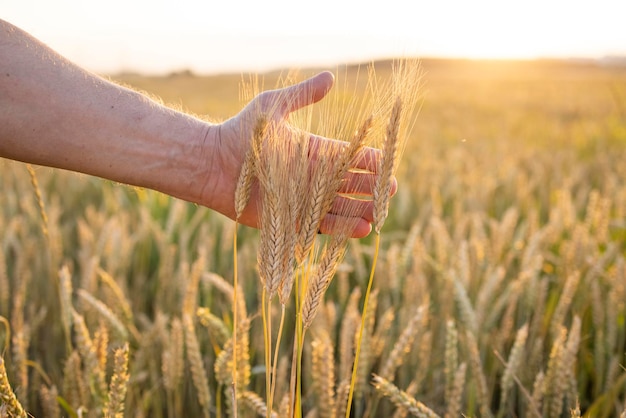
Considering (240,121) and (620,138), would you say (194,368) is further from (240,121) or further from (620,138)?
(620,138)

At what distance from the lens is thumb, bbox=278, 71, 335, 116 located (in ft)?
3.70

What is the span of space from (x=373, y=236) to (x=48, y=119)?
1.81 m

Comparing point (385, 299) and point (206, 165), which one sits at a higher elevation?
point (206, 165)

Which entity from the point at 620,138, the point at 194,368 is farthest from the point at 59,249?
the point at 620,138

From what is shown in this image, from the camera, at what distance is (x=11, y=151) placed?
1.20m

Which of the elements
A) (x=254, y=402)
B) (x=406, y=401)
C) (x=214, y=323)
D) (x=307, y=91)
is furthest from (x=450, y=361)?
(x=307, y=91)

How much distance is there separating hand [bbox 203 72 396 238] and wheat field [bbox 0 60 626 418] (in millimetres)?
63

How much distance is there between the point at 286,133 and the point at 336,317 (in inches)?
40.0

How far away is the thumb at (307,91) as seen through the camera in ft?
3.70

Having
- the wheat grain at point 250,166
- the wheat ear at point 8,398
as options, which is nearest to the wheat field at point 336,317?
the wheat ear at point 8,398

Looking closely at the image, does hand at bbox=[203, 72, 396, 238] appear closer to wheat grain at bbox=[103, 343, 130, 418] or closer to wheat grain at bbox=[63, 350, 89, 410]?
wheat grain at bbox=[103, 343, 130, 418]

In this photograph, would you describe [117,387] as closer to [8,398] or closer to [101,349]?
[8,398]

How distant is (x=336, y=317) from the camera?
6.31ft

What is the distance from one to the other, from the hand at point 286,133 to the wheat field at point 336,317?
2.5 inches
